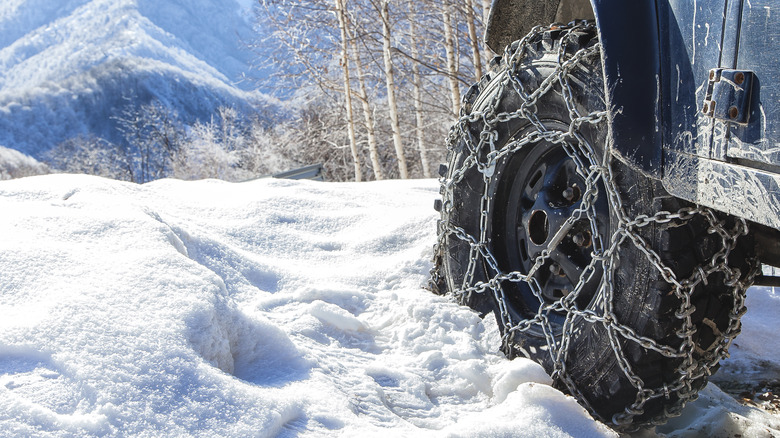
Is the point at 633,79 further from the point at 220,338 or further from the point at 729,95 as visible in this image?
the point at 220,338

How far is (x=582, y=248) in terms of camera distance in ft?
6.59

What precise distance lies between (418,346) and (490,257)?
44 cm

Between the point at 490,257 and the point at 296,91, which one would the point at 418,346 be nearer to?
the point at 490,257

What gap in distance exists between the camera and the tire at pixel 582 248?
5.37 feet

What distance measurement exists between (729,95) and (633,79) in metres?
0.27

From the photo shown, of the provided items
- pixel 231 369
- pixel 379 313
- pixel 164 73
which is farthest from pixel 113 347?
pixel 164 73

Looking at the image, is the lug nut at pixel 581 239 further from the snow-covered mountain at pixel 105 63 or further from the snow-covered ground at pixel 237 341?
the snow-covered mountain at pixel 105 63

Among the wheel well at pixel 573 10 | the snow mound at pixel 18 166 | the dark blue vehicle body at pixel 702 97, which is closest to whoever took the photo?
the dark blue vehicle body at pixel 702 97

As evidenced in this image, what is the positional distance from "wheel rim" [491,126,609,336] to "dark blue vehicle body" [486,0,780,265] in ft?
1.13

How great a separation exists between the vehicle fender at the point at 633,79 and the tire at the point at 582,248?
8 centimetres

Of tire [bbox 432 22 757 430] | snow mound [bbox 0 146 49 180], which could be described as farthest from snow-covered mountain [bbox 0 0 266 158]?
tire [bbox 432 22 757 430]

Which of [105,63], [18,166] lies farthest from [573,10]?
[105,63]

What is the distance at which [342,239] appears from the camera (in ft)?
10.5

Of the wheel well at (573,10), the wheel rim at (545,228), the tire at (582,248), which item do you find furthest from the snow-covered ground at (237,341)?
the wheel well at (573,10)
